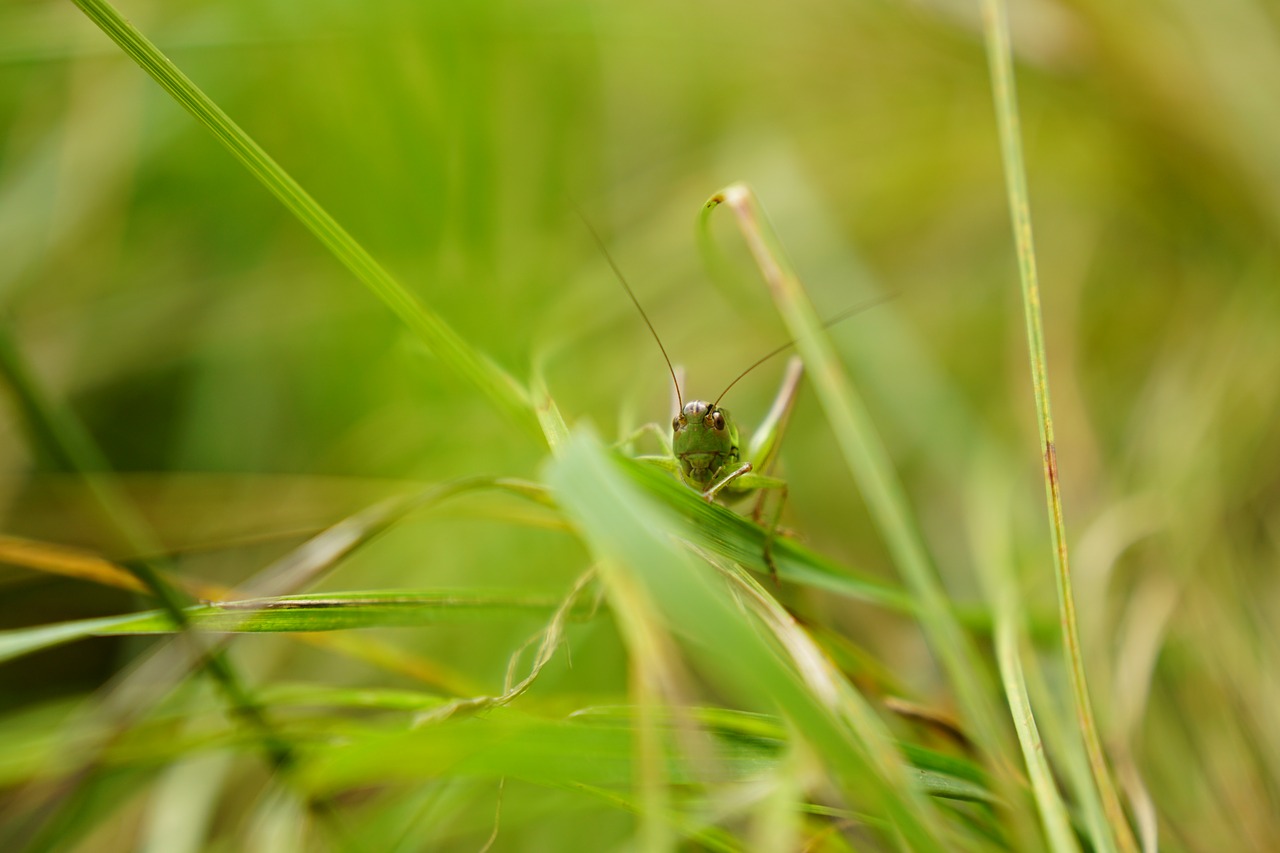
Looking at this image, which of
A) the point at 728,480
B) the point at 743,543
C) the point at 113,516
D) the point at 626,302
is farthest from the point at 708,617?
the point at 626,302

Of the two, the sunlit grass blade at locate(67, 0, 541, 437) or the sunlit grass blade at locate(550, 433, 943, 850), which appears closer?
the sunlit grass blade at locate(550, 433, 943, 850)

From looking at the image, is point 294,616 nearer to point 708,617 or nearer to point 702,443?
point 708,617

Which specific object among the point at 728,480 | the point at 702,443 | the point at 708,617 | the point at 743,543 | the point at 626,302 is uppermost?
the point at 626,302

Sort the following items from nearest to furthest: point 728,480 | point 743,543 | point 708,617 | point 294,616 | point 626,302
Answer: point 708,617 < point 294,616 < point 743,543 < point 728,480 < point 626,302

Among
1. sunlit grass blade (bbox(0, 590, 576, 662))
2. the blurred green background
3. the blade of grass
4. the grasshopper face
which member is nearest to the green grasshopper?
the grasshopper face

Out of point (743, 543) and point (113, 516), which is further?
point (113, 516)

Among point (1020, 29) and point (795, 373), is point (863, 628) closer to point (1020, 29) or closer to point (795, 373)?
point (795, 373)

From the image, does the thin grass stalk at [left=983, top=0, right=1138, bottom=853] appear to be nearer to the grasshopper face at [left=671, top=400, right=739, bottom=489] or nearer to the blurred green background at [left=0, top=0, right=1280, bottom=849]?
the blurred green background at [left=0, top=0, right=1280, bottom=849]
